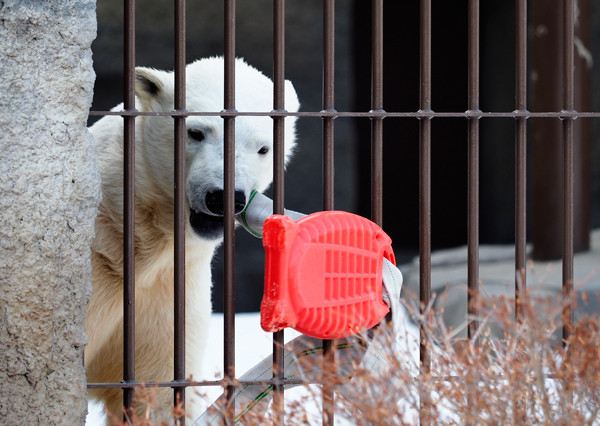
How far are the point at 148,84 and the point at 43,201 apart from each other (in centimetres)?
118

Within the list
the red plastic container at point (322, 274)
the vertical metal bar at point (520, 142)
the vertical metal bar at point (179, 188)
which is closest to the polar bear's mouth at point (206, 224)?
the vertical metal bar at point (179, 188)

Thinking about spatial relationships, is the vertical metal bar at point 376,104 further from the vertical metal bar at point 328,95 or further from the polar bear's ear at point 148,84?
the polar bear's ear at point 148,84

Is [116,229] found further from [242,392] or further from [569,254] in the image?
[569,254]

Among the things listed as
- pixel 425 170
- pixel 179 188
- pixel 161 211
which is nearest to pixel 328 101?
pixel 425 170

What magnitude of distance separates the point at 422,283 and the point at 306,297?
13.7 inches

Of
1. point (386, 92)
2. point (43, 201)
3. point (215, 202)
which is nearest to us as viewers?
point (43, 201)

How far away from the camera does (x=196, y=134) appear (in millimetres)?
2777

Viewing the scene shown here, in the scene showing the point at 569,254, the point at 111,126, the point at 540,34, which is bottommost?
the point at 569,254

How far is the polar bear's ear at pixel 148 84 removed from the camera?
2.93 meters

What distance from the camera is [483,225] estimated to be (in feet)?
28.4

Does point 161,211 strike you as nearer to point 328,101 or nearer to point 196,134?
point 196,134

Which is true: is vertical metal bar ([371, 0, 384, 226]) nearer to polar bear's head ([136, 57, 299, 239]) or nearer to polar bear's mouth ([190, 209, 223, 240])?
polar bear's head ([136, 57, 299, 239])

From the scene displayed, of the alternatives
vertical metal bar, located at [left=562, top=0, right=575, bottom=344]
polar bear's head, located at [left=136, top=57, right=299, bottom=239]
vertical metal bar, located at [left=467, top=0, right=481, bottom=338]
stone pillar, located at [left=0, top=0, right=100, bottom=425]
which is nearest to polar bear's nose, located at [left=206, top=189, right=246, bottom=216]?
polar bear's head, located at [left=136, top=57, right=299, bottom=239]

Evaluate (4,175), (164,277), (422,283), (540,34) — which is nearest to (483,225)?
(540,34)
